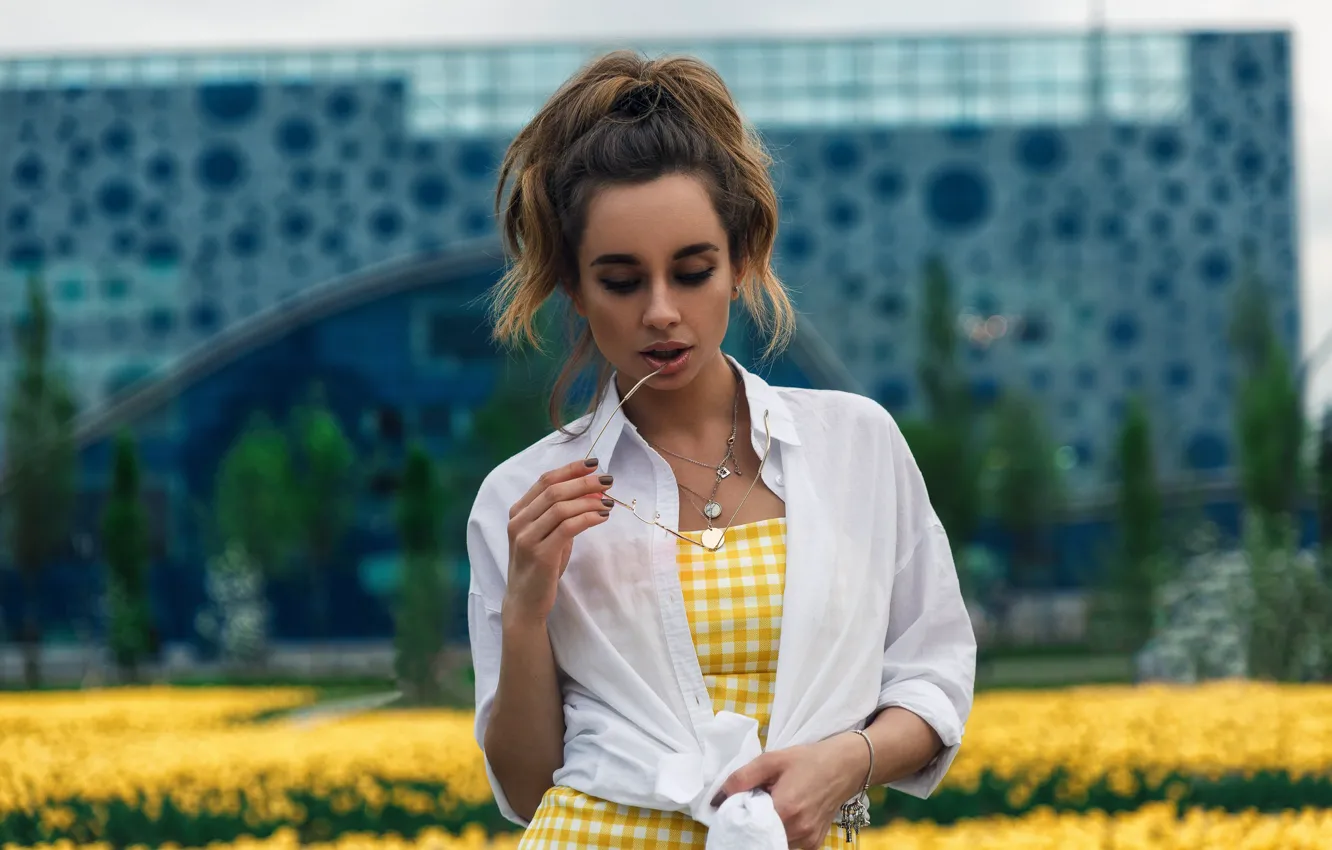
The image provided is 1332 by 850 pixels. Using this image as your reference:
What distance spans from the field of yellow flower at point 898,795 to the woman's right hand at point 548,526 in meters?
3.17

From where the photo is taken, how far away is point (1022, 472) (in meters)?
27.7

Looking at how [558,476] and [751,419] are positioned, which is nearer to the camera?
[558,476]

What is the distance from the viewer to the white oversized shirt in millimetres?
1782

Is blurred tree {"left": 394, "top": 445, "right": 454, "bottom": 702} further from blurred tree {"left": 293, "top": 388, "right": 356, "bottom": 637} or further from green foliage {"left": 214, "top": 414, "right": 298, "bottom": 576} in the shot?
green foliage {"left": 214, "top": 414, "right": 298, "bottom": 576}

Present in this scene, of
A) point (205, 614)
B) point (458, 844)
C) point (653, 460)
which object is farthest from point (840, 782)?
point (205, 614)

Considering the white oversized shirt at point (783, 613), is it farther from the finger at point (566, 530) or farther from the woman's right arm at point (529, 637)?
the finger at point (566, 530)

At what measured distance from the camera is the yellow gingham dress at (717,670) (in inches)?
71.2

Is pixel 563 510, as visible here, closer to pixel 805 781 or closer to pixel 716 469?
pixel 716 469

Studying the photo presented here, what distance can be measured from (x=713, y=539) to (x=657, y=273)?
1.10 ft

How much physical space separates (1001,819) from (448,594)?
10241 millimetres

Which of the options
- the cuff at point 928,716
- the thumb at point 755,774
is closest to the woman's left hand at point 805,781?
the thumb at point 755,774

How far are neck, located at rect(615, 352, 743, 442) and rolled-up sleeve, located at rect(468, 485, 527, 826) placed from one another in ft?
0.72

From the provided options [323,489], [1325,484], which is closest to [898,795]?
[1325,484]

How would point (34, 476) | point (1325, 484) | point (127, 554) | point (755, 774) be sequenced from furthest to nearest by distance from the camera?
point (34, 476)
point (127, 554)
point (1325, 484)
point (755, 774)
